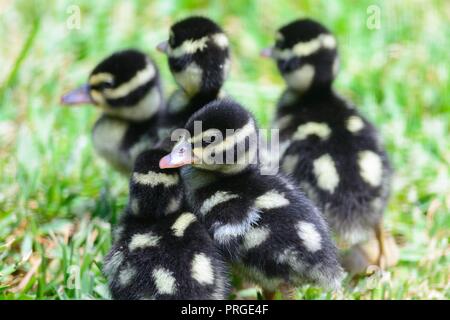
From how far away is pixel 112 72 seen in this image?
3.30 metres

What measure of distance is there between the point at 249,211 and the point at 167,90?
1.76 m

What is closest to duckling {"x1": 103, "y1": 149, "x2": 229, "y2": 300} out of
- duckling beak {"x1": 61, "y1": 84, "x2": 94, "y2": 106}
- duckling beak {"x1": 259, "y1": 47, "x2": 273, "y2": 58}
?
duckling beak {"x1": 61, "y1": 84, "x2": 94, "y2": 106}

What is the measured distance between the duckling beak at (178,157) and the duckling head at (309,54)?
0.89 m

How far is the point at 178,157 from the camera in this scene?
268 centimetres

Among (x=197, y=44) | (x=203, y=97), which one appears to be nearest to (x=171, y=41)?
(x=197, y=44)

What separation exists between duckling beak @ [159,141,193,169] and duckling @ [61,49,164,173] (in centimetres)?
66

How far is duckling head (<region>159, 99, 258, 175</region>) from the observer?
2.66 meters

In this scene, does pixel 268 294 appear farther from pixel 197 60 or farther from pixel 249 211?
pixel 197 60

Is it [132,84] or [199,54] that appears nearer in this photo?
[199,54]

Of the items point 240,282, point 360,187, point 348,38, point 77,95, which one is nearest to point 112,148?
point 77,95

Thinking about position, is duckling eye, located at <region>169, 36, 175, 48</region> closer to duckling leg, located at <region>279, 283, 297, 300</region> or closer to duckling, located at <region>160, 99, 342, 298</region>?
duckling, located at <region>160, 99, 342, 298</region>

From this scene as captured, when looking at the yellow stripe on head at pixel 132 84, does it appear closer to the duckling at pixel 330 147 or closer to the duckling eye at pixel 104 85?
the duckling eye at pixel 104 85

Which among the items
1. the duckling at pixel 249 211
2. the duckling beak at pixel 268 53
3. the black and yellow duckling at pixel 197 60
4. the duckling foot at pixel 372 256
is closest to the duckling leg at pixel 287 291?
the duckling at pixel 249 211

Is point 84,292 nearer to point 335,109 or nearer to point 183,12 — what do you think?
point 335,109
